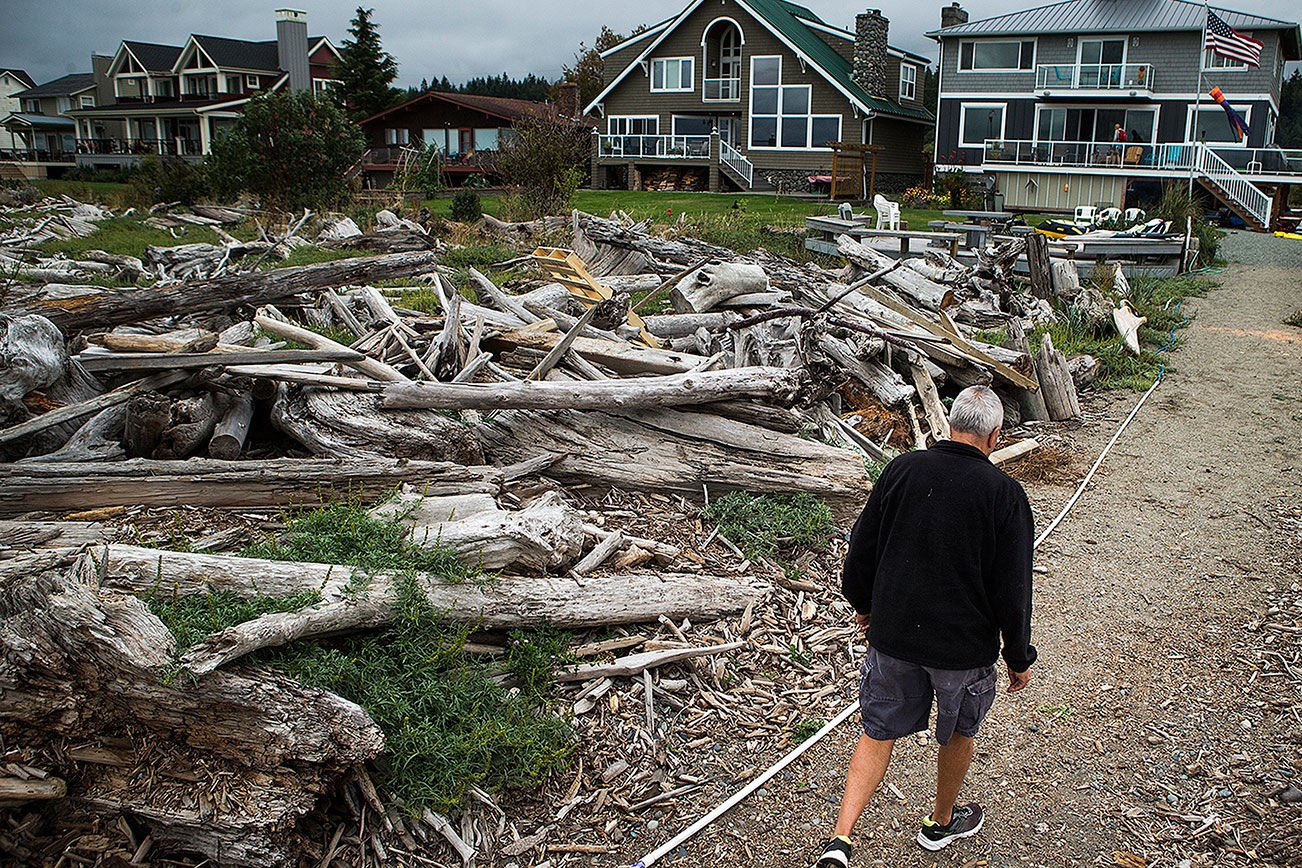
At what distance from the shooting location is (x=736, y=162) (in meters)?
39.5

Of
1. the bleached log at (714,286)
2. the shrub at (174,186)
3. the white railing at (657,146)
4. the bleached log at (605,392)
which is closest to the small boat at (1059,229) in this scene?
the bleached log at (714,286)

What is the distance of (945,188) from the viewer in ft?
109

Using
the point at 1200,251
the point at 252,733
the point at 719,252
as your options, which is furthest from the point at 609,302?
the point at 1200,251

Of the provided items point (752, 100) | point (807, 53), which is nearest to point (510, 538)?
point (807, 53)

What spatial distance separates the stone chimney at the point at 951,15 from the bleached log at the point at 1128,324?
107 feet

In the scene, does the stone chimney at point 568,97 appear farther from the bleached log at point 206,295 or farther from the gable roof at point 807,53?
the bleached log at point 206,295

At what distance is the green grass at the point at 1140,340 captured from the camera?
1148cm

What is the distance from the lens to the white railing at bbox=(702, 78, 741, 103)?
4088cm

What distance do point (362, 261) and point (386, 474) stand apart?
3.26 m

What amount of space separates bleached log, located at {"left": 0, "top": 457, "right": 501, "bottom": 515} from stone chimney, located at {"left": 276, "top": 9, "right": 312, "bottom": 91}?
45610 millimetres

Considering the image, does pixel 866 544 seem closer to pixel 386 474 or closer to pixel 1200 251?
pixel 386 474

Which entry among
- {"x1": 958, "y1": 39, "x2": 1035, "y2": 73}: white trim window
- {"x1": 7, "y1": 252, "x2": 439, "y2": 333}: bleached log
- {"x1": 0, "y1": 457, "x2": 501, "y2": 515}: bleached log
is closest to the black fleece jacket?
{"x1": 0, "y1": 457, "x2": 501, "y2": 515}: bleached log

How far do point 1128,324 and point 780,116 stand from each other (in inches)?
1161

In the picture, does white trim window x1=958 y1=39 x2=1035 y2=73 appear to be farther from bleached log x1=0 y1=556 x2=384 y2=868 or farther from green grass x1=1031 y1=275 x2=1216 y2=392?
bleached log x1=0 y1=556 x2=384 y2=868
